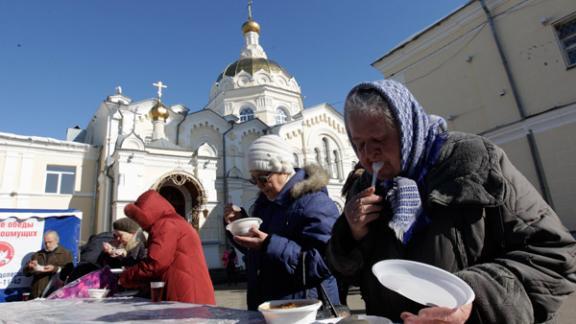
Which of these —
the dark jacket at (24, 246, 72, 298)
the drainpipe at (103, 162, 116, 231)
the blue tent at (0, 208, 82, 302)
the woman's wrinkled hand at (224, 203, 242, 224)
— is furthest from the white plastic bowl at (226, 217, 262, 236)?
the drainpipe at (103, 162, 116, 231)

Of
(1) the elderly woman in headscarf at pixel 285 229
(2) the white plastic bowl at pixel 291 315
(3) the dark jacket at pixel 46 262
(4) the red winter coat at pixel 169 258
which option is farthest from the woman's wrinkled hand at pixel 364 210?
(3) the dark jacket at pixel 46 262

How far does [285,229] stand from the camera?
228 centimetres

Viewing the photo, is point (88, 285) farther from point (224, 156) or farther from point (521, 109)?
point (224, 156)

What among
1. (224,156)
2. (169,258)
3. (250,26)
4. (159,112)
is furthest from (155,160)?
(250,26)

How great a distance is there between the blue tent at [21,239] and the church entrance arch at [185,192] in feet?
23.1

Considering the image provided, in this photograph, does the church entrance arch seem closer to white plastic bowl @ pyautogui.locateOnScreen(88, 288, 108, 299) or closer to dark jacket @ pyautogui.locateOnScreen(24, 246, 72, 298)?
dark jacket @ pyautogui.locateOnScreen(24, 246, 72, 298)

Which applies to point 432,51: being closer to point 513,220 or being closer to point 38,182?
point 513,220

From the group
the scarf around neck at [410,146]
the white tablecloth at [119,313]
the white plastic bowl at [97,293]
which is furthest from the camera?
the white plastic bowl at [97,293]

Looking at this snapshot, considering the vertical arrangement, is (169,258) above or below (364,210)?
below

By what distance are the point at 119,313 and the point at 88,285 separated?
3.83ft

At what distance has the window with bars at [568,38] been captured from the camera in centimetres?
891

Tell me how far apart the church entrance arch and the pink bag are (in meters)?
12.2

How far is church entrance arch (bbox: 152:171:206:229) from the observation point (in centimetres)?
1502

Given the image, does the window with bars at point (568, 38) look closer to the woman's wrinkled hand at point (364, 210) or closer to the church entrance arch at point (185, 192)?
the woman's wrinkled hand at point (364, 210)
